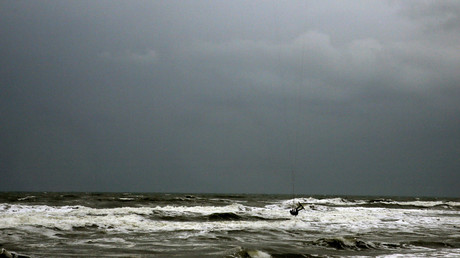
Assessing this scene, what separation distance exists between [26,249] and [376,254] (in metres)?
9.90

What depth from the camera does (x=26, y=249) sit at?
1211 cm

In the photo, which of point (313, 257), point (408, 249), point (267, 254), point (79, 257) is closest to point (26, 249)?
point (79, 257)

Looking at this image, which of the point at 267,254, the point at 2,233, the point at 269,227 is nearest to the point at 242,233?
the point at 269,227

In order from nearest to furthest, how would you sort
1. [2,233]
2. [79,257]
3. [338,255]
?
[79,257] → [338,255] → [2,233]

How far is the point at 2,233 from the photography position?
15.5 metres

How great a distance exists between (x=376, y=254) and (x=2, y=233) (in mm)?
12812

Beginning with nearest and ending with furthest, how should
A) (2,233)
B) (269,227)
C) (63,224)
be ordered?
(2,233) < (63,224) < (269,227)

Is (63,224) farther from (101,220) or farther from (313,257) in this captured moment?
(313,257)

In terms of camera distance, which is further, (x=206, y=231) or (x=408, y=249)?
(x=206, y=231)

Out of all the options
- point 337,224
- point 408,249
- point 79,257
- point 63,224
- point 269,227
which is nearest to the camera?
point 79,257

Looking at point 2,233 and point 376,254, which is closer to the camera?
point 376,254

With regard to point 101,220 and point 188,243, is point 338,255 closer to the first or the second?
point 188,243

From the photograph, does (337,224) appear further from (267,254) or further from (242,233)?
(267,254)

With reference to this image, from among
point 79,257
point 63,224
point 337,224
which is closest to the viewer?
point 79,257
